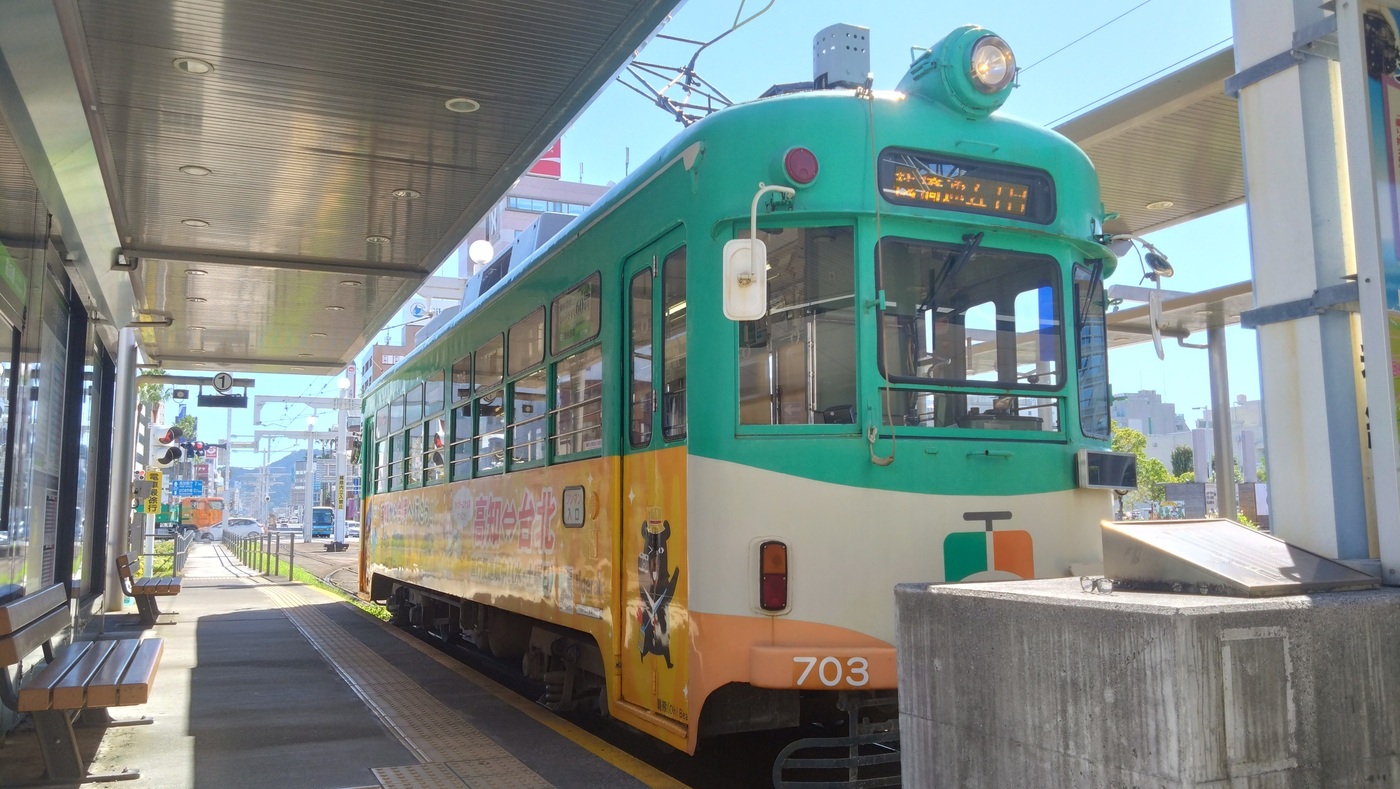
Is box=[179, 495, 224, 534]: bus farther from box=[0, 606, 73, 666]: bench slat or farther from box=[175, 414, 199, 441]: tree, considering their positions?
box=[0, 606, 73, 666]: bench slat

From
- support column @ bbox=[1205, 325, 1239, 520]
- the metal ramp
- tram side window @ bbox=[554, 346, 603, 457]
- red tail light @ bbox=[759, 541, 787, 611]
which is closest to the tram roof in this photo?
tram side window @ bbox=[554, 346, 603, 457]

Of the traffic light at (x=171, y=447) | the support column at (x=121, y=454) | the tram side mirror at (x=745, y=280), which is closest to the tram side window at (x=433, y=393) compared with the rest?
the support column at (x=121, y=454)

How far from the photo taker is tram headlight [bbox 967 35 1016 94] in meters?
5.21

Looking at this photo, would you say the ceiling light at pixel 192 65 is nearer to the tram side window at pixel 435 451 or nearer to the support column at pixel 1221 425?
the tram side window at pixel 435 451

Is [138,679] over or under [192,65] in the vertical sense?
under

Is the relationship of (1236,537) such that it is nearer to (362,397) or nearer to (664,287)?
(664,287)

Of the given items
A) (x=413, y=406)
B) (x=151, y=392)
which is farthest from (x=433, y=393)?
(x=151, y=392)

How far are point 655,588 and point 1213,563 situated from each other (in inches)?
109

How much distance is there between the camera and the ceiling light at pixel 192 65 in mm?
6281

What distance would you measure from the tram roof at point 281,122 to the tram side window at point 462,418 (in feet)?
4.29

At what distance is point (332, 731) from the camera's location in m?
6.51

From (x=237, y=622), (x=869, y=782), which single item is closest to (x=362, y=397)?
(x=237, y=622)

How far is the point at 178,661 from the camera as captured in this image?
9500 millimetres

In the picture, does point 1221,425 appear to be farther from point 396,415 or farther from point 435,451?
point 396,415
